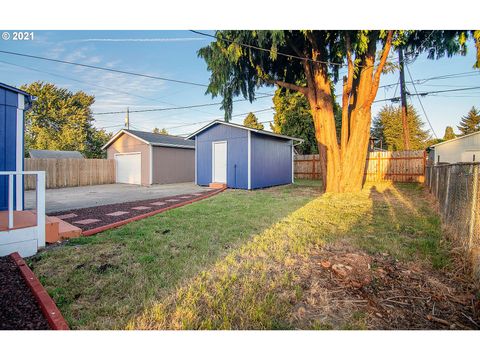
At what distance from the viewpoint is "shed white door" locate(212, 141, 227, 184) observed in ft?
34.3

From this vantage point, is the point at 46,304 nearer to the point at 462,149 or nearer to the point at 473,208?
the point at 473,208

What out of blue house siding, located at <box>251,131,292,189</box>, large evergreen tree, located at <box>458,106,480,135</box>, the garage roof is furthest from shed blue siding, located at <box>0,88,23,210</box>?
large evergreen tree, located at <box>458,106,480,135</box>

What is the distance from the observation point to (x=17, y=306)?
1.58m

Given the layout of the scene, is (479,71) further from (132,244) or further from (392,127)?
(392,127)

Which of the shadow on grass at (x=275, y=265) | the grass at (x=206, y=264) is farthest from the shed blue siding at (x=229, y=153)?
the grass at (x=206, y=264)

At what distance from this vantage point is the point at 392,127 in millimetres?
36250

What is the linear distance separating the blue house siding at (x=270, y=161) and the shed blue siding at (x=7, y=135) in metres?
7.22

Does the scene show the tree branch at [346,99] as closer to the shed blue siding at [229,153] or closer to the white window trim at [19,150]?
the shed blue siding at [229,153]

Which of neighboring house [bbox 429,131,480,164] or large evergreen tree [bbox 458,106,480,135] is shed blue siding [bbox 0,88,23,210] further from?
large evergreen tree [bbox 458,106,480,135]

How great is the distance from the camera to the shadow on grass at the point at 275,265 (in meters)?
1.57

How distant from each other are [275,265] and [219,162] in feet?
28.0

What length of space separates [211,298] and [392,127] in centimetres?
4267
